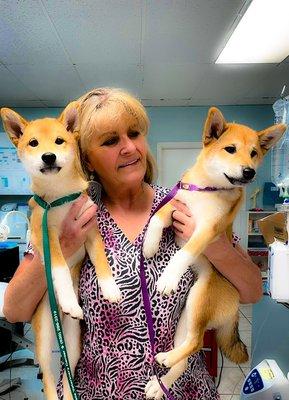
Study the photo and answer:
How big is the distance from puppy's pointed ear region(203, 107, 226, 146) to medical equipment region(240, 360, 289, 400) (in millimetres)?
1312

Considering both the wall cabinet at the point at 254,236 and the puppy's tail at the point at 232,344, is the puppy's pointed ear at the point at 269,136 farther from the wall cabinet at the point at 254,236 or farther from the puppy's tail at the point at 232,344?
the wall cabinet at the point at 254,236

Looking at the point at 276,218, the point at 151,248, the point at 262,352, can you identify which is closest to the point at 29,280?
the point at 151,248

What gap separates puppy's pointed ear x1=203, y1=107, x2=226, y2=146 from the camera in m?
0.81

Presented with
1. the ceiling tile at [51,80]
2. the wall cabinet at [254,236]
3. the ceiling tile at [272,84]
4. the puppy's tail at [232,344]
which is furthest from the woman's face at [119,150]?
the wall cabinet at [254,236]

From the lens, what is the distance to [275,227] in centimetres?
154

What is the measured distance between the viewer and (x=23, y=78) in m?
4.07

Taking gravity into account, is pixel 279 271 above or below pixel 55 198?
below

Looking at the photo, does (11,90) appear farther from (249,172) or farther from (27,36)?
(249,172)

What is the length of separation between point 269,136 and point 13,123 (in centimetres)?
57

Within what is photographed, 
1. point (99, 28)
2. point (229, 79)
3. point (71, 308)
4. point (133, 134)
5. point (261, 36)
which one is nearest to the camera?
point (71, 308)

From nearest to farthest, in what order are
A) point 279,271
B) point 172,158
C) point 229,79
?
1. point 279,271
2. point 229,79
3. point 172,158

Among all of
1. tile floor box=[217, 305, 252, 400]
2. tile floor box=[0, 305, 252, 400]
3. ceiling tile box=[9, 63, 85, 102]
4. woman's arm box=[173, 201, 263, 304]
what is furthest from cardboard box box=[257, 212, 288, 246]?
ceiling tile box=[9, 63, 85, 102]

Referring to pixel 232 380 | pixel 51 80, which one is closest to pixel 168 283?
pixel 232 380

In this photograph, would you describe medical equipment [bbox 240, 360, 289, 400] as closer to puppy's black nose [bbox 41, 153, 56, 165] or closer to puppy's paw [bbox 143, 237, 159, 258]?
puppy's paw [bbox 143, 237, 159, 258]
